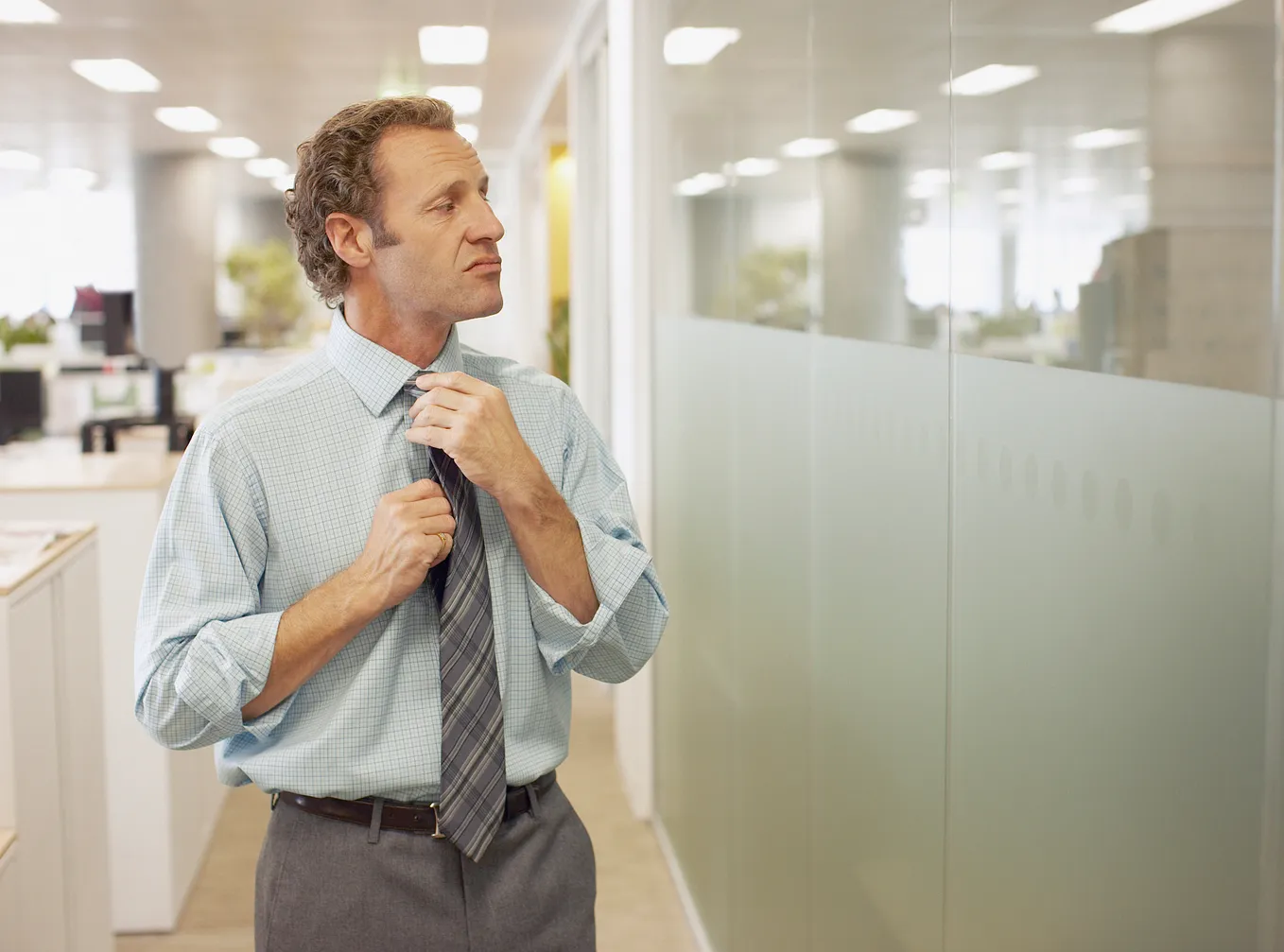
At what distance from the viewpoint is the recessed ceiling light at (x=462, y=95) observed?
9.80 m

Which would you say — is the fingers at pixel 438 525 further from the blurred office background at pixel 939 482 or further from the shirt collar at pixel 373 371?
the blurred office background at pixel 939 482

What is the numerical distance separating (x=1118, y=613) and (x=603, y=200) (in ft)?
18.2

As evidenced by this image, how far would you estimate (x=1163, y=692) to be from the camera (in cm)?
117

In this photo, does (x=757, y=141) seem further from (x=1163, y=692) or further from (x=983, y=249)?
(x=1163, y=692)

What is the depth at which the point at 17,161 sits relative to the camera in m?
16.5

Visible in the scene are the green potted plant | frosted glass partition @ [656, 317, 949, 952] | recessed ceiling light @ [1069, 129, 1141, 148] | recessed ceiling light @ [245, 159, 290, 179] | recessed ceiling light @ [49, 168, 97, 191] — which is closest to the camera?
recessed ceiling light @ [1069, 129, 1141, 148]

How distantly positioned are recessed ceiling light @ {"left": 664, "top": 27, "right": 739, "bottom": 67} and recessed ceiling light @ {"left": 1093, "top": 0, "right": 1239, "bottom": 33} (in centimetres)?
182

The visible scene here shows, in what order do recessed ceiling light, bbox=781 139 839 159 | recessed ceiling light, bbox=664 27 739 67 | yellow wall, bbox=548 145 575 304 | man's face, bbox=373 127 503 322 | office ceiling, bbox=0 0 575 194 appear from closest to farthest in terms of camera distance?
man's face, bbox=373 127 503 322 → recessed ceiling light, bbox=781 139 839 159 → recessed ceiling light, bbox=664 27 739 67 → office ceiling, bbox=0 0 575 194 → yellow wall, bbox=548 145 575 304

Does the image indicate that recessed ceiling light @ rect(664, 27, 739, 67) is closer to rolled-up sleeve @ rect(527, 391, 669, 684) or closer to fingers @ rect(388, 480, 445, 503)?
rolled-up sleeve @ rect(527, 391, 669, 684)

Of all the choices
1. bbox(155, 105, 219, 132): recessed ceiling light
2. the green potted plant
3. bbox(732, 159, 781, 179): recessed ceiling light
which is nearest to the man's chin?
bbox(732, 159, 781, 179): recessed ceiling light

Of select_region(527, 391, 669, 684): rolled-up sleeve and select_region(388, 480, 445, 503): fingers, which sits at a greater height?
select_region(388, 480, 445, 503): fingers

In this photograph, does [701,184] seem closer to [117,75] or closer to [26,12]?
[26,12]

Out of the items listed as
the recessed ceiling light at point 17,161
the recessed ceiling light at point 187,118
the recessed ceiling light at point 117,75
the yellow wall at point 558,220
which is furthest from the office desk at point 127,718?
the recessed ceiling light at point 17,161

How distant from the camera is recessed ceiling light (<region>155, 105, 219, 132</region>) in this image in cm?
1149
